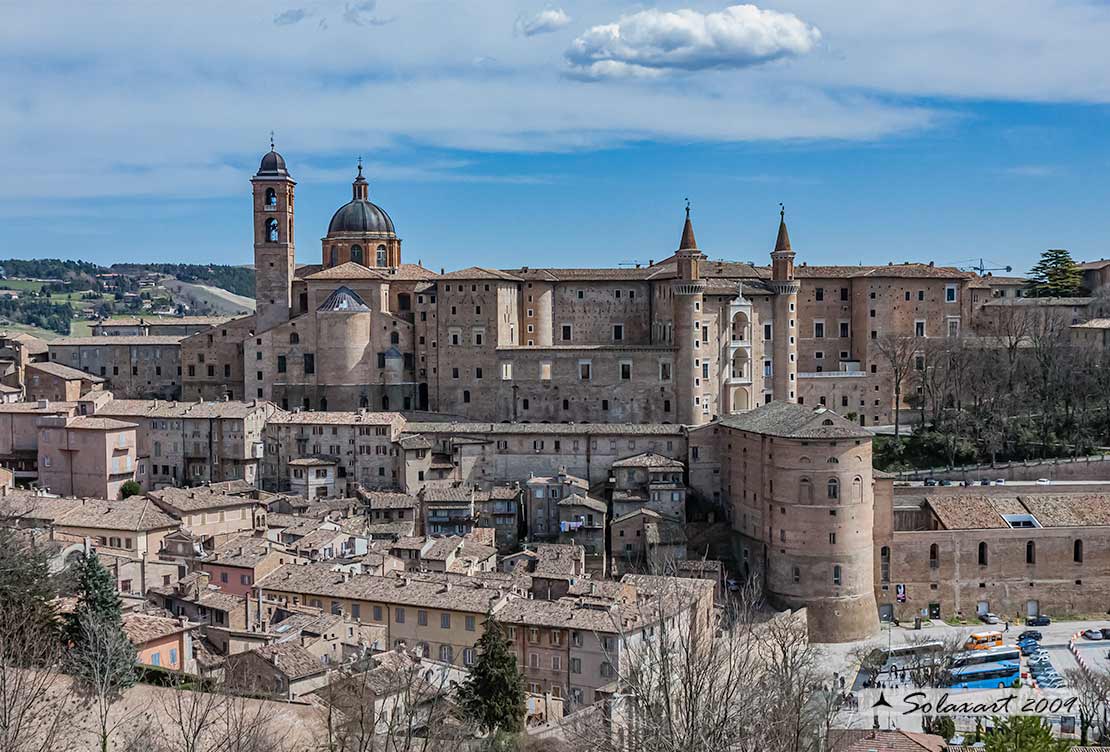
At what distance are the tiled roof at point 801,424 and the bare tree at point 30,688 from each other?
2467 centimetres

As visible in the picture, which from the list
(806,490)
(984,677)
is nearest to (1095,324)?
(806,490)

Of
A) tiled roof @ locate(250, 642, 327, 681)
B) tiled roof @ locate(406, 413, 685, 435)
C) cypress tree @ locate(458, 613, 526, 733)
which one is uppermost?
tiled roof @ locate(406, 413, 685, 435)

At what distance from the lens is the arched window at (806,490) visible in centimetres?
4144

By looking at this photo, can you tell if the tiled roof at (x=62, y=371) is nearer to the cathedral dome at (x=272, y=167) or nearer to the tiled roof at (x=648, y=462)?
the cathedral dome at (x=272, y=167)

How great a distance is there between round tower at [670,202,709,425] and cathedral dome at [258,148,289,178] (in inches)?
823

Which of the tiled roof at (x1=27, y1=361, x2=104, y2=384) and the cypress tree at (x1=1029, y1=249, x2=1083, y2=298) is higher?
the cypress tree at (x1=1029, y1=249, x2=1083, y2=298)

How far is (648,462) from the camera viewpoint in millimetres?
47312

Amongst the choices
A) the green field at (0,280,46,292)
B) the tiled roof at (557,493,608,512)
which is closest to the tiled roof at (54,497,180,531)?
the tiled roof at (557,493,608,512)

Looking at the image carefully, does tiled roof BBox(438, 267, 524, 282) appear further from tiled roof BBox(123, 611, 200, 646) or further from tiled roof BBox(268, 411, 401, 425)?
tiled roof BBox(123, 611, 200, 646)

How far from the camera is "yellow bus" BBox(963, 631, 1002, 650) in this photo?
38719mm

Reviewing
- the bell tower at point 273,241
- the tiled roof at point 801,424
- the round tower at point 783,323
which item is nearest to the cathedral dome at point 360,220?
the bell tower at point 273,241

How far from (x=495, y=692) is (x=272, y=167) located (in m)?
39.6

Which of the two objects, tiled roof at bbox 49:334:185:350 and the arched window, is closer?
the arched window

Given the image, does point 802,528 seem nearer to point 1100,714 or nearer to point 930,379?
point 1100,714
